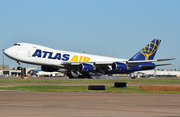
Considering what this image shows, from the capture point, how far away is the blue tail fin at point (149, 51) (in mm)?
71438

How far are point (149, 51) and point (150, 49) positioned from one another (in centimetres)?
58

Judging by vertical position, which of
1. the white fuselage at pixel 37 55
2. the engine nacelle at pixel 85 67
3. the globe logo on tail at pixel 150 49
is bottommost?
the engine nacelle at pixel 85 67

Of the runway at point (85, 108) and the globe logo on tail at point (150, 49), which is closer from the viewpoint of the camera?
the runway at point (85, 108)

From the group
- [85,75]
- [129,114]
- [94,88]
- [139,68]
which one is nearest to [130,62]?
[139,68]

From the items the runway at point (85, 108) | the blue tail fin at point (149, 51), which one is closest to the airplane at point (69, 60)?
the blue tail fin at point (149, 51)

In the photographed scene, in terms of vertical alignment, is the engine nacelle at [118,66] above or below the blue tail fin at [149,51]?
below

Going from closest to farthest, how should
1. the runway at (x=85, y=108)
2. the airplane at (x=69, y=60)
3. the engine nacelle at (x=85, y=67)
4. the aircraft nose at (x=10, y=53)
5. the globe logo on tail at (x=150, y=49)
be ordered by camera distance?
the runway at (x=85, y=108) < the aircraft nose at (x=10, y=53) < the airplane at (x=69, y=60) < the engine nacelle at (x=85, y=67) < the globe logo on tail at (x=150, y=49)

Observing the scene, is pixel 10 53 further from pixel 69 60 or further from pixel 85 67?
pixel 85 67

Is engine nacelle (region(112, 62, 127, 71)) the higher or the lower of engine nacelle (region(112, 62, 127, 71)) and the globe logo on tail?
the lower

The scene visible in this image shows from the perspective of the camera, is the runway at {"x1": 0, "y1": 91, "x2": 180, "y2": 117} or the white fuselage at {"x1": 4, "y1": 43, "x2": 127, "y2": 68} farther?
the white fuselage at {"x1": 4, "y1": 43, "x2": 127, "y2": 68}

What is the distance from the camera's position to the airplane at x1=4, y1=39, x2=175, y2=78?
5706cm

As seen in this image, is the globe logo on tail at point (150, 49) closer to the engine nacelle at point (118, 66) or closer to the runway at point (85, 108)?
the engine nacelle at point (118, 66)

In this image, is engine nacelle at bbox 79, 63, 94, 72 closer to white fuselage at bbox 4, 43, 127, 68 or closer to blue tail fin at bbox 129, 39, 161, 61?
white fuselage at bbox 4, 43, 127, 68

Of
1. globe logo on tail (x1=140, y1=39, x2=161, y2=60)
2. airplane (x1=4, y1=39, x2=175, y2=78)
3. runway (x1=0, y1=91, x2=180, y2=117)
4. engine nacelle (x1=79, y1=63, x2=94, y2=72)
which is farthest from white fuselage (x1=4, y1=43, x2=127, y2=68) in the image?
runway (x1=0, y1=91, x2=180, y2=117)
